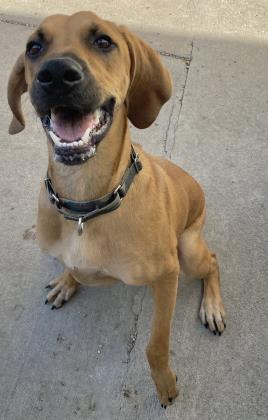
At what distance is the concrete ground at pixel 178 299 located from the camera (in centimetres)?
280

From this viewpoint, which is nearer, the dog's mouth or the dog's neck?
the dog's mouth

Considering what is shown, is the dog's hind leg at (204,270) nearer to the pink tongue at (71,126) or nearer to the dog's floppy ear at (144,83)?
the dog's floppy ear at (144,83)

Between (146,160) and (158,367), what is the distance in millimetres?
1085

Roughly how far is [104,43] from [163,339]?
1.46 meters

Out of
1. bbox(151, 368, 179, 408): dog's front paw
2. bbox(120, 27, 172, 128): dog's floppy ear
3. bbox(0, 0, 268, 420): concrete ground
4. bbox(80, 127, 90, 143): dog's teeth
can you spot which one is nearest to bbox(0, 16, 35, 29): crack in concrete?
bbox(0, 0, 268, 420): concrete ground

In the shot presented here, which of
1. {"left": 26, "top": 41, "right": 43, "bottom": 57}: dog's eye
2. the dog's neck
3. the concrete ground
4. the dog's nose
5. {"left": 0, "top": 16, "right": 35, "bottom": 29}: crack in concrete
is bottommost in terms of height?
the concrete ground

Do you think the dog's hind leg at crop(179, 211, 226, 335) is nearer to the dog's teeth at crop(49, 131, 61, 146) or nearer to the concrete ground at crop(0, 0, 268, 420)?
the concrete ground at crop(0, 0, 268, 420)

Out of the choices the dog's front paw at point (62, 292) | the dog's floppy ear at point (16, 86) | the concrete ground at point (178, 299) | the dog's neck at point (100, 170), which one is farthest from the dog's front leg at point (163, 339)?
the dog's floppy ear at point (16, 86)

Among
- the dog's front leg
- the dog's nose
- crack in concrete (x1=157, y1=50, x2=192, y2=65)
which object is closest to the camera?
the dog's nose

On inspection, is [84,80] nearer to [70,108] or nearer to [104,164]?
[70,108]

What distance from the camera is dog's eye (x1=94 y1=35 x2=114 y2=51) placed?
217 cm

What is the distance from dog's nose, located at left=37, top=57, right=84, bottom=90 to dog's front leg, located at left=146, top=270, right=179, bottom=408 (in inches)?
42.7

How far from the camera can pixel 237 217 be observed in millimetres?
3691

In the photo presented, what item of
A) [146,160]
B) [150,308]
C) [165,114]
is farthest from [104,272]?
[165,114]
